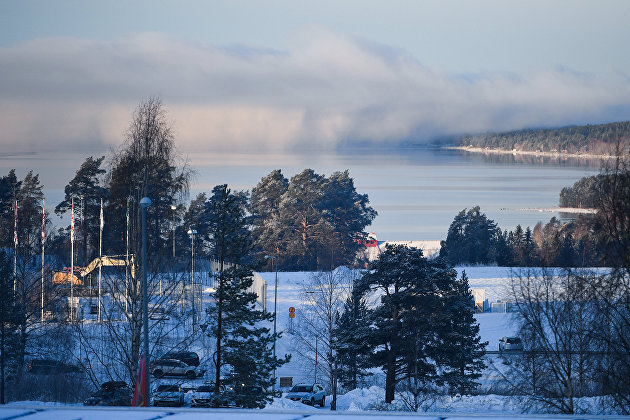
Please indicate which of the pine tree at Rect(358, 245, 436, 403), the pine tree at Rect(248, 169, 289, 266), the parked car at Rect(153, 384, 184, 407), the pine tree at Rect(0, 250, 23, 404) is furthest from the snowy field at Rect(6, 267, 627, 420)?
the pine tree at Rect(0, 250, 23, 404)

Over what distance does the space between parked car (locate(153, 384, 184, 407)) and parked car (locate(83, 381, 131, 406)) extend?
3.60ft

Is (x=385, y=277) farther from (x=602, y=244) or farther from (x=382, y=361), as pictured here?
(x=602, y=244)

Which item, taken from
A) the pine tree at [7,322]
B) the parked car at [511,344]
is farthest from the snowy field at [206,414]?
the parked car at [511,344]

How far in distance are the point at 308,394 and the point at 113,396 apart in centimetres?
802

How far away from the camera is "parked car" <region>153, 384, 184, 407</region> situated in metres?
23.1

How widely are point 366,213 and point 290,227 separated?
8.76m

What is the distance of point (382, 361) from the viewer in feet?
84.6

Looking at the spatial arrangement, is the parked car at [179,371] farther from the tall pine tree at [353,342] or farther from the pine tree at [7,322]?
the tall pine tree at [353,342]

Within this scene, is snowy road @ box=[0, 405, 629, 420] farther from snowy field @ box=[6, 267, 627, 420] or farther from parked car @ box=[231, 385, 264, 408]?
parked car @ box=[231, 385, 264, 408]

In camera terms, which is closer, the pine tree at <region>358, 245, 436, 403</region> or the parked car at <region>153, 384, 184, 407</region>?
the parked car at <region>153, 384, 184, 407</region>

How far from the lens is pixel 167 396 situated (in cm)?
2341

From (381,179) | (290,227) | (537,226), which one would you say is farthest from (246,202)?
(381,179)

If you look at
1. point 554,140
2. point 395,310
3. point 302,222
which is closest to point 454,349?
point 395,310

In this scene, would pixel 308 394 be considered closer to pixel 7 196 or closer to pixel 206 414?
pixel 206 414
